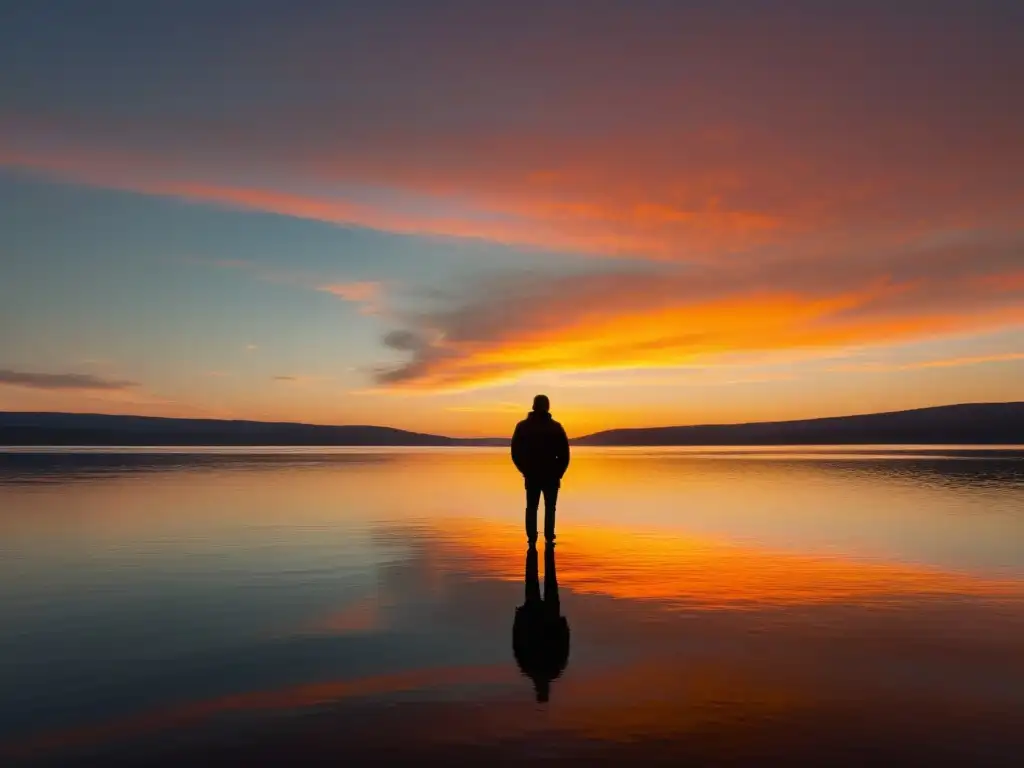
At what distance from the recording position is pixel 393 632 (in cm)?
1112

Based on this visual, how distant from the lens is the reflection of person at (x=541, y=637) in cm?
909

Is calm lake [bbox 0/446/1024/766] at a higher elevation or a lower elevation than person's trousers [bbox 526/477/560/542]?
lower

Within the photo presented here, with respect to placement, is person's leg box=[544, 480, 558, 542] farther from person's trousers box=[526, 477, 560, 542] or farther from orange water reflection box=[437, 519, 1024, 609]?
orange water reflection box=[437, 519, 1024, 609]

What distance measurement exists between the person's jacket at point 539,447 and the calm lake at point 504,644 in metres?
1.89

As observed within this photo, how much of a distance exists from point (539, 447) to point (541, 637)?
632 cm

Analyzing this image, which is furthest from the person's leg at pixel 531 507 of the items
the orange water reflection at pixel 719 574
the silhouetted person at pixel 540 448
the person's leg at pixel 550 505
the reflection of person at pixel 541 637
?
the reflection of person at pixel 541 637

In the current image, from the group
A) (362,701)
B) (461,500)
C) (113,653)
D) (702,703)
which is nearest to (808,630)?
(702,703)

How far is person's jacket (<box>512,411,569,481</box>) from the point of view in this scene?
16703 millimetres

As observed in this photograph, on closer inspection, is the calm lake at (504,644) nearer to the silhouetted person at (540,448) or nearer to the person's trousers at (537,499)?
the person's trousers at (537,499)

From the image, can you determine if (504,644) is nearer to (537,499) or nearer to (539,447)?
(539,447)

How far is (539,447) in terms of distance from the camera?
1673 centimetres

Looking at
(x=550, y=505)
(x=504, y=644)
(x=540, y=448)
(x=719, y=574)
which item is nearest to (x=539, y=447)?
(x=540, y=448)

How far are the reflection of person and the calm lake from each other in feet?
0.21

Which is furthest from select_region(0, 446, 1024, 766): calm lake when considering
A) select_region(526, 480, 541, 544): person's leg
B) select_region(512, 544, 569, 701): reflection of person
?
select_region(526, 480, 541, 544): person's leg
